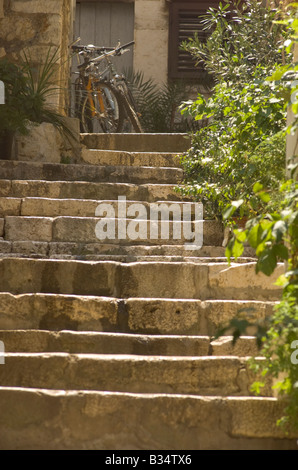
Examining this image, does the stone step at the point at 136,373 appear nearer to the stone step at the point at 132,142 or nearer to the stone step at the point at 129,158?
the stone step at the point at 129,158

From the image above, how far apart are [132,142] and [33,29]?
4.71 feet

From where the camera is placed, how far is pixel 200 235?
→ 5.54 metres

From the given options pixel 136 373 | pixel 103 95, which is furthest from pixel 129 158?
pixel 136 373

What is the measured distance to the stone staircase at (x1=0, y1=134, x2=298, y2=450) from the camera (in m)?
3.30

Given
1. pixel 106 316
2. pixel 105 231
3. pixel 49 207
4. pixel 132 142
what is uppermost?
pixel 132 142

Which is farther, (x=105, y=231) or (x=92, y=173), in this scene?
(x=92, y=173)

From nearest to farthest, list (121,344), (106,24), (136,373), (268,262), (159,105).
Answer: (268,262)
(136,373)
(121,344)
(159,105)
(106,24)

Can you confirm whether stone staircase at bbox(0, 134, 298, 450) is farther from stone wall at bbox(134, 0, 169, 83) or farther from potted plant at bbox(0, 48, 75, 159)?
stone wall at bbox(134, 0, 169, 83)

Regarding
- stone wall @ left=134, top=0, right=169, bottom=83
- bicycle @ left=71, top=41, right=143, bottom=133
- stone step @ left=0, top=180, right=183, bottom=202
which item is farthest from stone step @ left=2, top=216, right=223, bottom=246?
Result: stone wall @ left=134, top=0, right=169, bottom=83

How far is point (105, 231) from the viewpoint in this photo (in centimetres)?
552

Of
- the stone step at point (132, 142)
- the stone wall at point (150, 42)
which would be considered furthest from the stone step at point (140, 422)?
the stone wall at point (150, 42)

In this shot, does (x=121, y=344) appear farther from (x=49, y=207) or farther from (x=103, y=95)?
(x=103, y=95)
